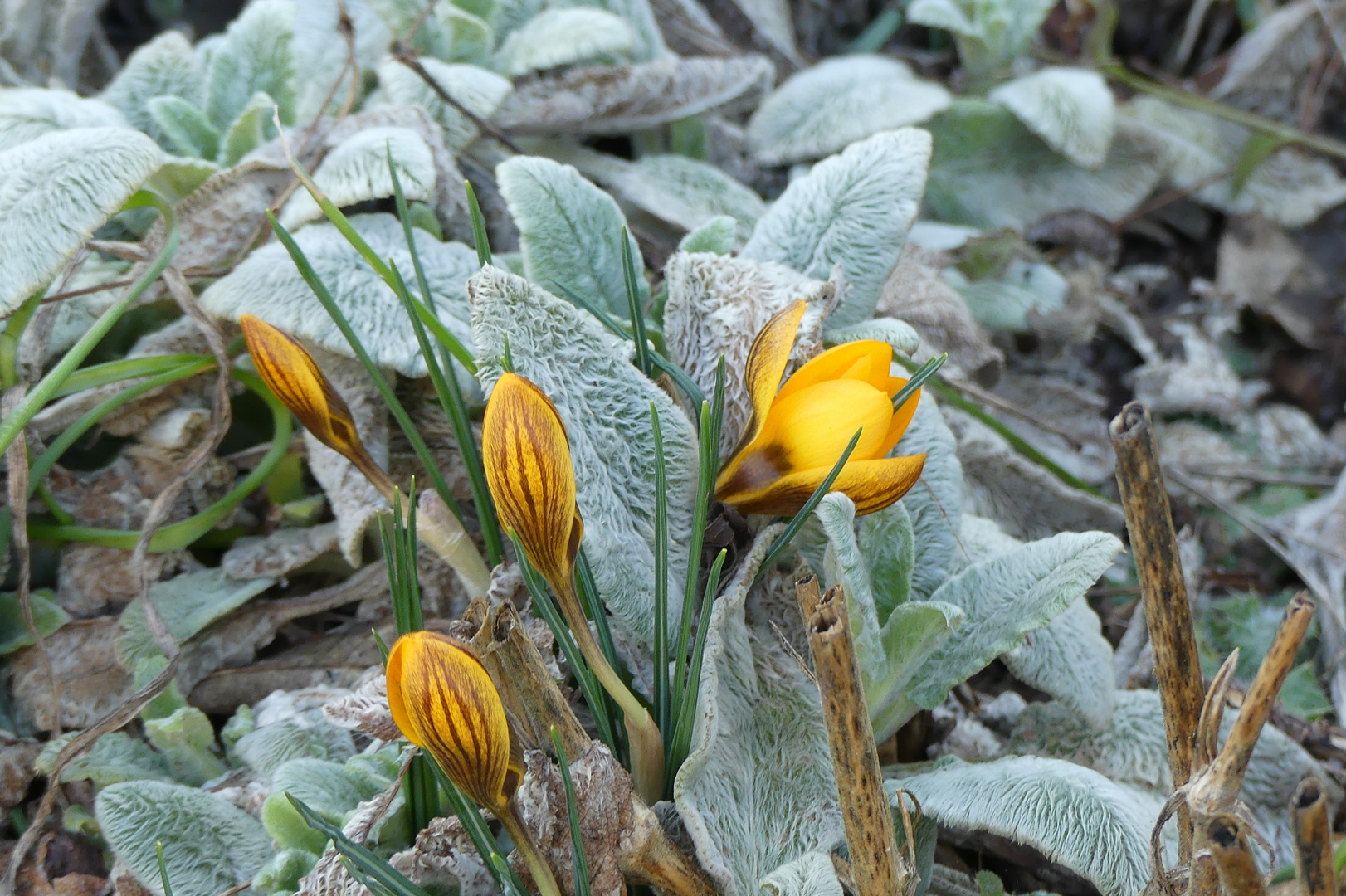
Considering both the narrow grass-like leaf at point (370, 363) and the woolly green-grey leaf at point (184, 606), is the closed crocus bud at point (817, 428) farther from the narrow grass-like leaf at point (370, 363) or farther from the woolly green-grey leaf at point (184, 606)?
the woolly green-grey leaf at point (184, 606)

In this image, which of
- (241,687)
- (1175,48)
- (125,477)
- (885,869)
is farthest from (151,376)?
(1175,48)

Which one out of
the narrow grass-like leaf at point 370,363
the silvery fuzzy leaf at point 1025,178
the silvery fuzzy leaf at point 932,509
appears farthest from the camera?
the silvery fuzzy leaf at point 1025,178

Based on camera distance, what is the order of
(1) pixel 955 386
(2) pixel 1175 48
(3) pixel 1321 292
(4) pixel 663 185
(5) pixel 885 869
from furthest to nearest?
(2) pixel 1175 48, (3) pixel 1321 292, (4) pixel 663 185, (1) pixel 955 386, (5) pixel 885 869

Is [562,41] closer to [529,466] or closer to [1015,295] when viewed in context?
[1015,295]

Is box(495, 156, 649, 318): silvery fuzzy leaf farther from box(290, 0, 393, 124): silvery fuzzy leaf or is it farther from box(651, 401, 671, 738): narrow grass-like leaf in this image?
box(290, 0, 393, 124): silvery fuzzy leaf

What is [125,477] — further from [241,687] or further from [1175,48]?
[1175,48]

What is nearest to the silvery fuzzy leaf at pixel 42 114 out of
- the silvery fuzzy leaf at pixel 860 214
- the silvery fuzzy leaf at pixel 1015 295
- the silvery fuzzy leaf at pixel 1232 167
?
the silvery fuzzy leaf at pixel 860 214

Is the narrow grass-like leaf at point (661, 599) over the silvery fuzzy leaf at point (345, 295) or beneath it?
beneath
